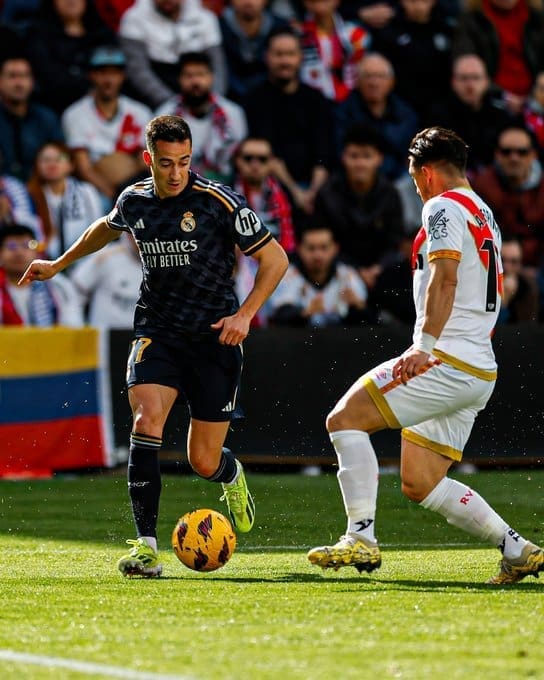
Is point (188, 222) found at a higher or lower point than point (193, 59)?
lower

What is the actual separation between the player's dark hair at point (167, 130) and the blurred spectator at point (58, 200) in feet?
23.1

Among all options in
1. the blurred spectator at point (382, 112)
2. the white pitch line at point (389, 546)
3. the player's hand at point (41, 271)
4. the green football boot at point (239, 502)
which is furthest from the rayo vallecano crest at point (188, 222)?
the blurred spectator at point (382, 112)

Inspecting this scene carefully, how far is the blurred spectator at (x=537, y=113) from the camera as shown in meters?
18.0

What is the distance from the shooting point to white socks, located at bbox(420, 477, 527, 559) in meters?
7.59

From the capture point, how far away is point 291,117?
1636 cm

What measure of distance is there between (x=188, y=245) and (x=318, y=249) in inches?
270

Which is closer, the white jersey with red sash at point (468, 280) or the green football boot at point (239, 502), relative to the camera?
the white jersey with red sash at point (468, 280)

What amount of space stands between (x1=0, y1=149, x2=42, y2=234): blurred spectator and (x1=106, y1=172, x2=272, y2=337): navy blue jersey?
6600 mm

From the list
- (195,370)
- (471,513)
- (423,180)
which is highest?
(423,180)

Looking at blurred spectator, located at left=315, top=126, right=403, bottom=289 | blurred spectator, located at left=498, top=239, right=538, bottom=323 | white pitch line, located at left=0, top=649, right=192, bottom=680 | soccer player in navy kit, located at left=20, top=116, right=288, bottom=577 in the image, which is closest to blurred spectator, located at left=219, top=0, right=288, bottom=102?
blurred spectator, located at left=315, top=126, right=403, bottom=289

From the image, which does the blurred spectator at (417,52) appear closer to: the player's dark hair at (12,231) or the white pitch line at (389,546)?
the player's dark hair at (12,231)

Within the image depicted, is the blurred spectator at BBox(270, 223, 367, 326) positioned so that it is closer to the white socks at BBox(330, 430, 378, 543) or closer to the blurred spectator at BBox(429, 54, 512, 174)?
the blurred spectator at BBox(429, 54, 512, 174)

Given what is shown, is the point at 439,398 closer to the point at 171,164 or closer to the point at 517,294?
the point at 171,164

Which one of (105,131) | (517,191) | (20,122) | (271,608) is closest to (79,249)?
(271,608)
